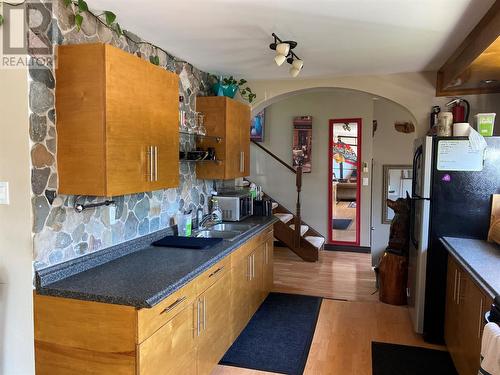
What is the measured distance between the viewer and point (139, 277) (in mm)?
2059

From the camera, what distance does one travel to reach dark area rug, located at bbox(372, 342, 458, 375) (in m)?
2.75

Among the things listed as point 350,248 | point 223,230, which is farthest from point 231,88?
point 350,248

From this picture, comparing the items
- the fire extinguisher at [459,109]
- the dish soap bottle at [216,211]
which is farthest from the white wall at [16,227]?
the fire extinguisher at [459,109]

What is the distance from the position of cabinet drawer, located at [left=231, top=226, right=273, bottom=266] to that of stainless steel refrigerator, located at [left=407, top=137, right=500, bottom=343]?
1.39 m

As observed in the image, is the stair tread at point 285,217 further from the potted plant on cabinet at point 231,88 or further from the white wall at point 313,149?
the potted plant on cabinet at point 231,88

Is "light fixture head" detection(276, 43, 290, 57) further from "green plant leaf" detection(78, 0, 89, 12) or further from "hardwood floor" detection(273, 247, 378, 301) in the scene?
"hardwood floor" detection(273, 247, 378, 301)

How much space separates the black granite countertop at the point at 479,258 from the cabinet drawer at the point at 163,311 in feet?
5.09

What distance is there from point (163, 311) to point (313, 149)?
5000 millimetres

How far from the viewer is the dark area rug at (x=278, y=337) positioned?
284 centimetres

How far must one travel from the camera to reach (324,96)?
6395 mm

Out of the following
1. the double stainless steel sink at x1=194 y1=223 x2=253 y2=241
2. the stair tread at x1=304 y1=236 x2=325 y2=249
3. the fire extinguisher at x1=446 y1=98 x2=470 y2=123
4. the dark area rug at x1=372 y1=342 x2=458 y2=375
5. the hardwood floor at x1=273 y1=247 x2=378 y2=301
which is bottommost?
the dark area rug at x1=372 y1=342 x2=458 y2=375

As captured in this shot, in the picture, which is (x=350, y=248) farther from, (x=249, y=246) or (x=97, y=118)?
(x=97, y=118)

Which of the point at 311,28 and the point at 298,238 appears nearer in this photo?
the point at 311,28

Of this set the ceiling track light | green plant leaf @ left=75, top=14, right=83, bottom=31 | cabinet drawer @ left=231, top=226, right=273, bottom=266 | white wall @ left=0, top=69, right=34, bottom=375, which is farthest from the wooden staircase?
white wall @ left=0, top=69, right=34, bottom=375
